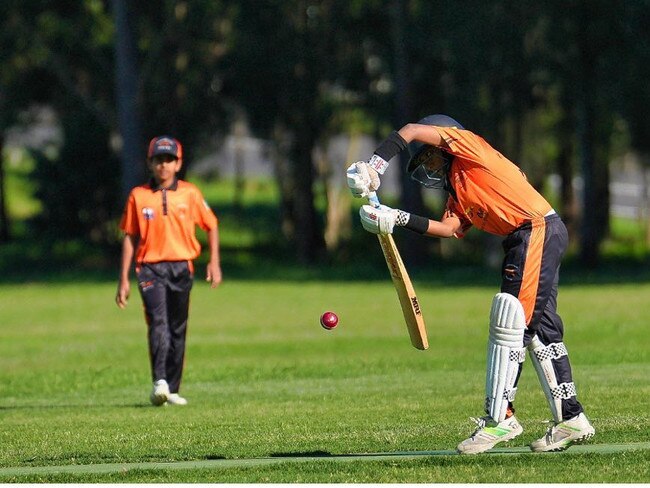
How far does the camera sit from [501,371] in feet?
31.2

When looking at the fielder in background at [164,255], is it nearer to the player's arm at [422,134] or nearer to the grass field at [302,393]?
the grass field at [302,393]

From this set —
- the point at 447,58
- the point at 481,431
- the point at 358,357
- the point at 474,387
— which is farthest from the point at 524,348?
the point at 447,58

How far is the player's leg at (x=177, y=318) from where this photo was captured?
1406cm

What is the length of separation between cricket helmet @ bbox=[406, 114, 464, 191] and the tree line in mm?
31844

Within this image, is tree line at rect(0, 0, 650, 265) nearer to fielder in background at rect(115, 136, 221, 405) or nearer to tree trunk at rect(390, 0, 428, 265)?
tree trunk at rect(390, 0, 428, 265)

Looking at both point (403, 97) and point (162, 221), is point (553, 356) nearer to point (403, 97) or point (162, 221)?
point (162, 221)

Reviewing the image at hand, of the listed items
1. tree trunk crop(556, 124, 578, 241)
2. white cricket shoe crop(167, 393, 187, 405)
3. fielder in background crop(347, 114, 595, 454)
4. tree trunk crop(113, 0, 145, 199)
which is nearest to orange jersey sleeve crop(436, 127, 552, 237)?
fielder in background crop(347, 114, 595, 454)

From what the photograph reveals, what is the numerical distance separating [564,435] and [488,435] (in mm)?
505

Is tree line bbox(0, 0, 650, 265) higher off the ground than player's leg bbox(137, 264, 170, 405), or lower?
higher

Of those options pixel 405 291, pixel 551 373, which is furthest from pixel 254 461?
pixel 551 373

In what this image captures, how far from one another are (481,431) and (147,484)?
83.5 inches

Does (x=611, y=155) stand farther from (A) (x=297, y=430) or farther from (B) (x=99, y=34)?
(A) (x=297, y=430)

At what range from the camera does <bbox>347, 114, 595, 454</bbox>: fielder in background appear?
372 inches

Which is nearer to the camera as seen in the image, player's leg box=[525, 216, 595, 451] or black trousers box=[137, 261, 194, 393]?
player's leg box=[525, 216, 595, 451]
